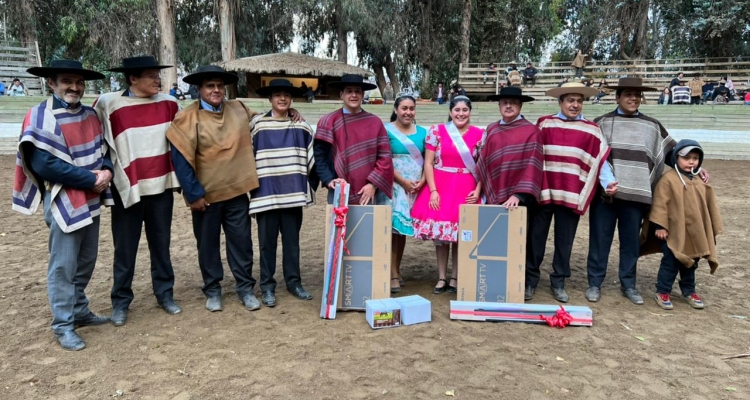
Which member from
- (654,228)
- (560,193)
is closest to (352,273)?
(560,193)

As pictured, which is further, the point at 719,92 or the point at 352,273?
the point at 719,92

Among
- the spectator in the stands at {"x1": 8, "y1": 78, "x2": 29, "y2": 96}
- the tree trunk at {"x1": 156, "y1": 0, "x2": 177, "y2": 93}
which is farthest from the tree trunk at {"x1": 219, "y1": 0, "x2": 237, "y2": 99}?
the spectator in the stands at {"x1": 8, "y1": 78, "x2": 29, "y2": 96}

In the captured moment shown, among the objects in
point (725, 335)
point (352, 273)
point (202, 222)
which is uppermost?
point (202, 222)

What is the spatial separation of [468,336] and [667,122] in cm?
1252

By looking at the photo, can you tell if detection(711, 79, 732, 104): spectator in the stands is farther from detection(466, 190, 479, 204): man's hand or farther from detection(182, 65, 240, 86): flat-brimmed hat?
detection(182, 65, 240, 86): flat-brimmed hat

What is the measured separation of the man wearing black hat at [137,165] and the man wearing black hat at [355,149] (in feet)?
3.68

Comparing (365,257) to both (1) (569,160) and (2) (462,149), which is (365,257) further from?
(1) (569,160)

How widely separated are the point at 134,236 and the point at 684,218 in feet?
13.9

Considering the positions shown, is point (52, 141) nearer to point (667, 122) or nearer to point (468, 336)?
point (468, 336)

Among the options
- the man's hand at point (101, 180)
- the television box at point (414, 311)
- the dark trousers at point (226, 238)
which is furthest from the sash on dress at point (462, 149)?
the man's hand at point (101, 180)

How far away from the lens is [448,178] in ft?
14.7

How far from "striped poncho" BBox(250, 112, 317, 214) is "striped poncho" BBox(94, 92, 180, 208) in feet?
2.04

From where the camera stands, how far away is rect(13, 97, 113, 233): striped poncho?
3363 mm

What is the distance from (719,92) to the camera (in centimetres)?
1833
